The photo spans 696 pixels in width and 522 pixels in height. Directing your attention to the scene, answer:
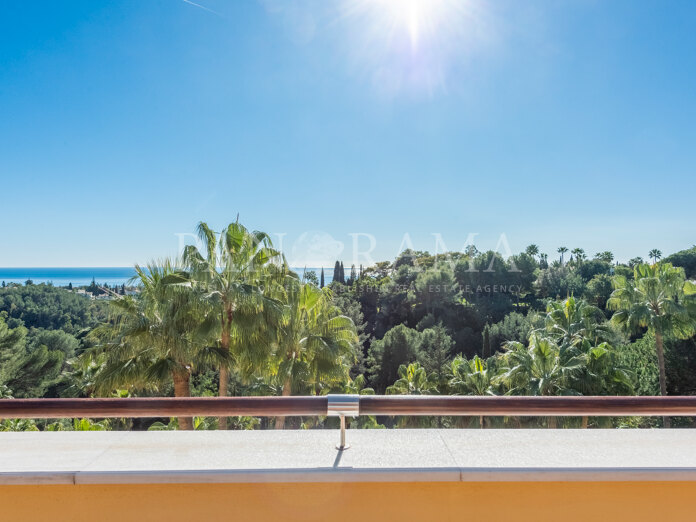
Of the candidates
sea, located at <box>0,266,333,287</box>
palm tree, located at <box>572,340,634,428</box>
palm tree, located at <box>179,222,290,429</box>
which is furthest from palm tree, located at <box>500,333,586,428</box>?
palm tree, located at <box>179,222,290,429</box>

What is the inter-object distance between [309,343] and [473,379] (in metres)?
8.42

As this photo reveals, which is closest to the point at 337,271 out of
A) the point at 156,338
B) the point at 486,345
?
the point at 486,345

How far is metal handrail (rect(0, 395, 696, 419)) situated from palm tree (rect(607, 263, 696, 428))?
16038 mm

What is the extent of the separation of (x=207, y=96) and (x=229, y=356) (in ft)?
24.6

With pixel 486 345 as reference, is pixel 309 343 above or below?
above

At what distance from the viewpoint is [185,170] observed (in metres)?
18.4

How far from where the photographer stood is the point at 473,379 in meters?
14.0

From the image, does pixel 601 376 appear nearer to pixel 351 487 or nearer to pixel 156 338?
pixel 156 338

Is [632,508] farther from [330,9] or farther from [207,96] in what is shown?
[207,96]

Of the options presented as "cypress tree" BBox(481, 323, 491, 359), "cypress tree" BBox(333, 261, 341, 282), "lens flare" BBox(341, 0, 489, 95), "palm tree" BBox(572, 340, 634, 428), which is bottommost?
"cypress tree" BBox(481, 323, 491, 359)

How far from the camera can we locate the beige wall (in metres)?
1.36

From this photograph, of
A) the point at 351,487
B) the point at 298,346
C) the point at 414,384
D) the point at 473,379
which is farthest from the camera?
the point at 414,384

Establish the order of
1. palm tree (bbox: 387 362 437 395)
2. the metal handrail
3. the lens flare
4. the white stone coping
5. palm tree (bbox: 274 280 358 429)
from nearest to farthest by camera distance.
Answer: the white stone coping, the metal handrail, the lens flare, palm tree (bbox: 274 280 358 429), palm tree (bbox: 387 362 437 395)

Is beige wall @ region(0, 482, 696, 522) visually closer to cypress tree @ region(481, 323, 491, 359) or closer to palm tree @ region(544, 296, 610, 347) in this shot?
palm tree @ region(544, 296, 610, 347)
